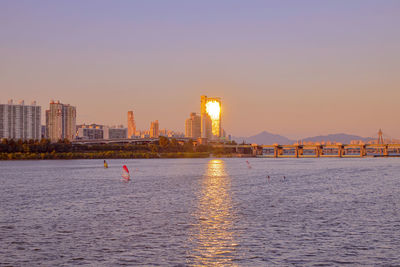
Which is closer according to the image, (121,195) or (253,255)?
(253,255)

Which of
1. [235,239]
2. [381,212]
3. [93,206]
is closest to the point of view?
[235,239]

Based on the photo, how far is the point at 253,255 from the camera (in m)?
27.6

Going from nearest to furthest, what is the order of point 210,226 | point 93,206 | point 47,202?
point 210,226 < point 93,206 < point 47,202

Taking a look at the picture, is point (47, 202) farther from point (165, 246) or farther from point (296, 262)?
point (296, 262)

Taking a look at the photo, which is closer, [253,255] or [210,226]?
[253,255]

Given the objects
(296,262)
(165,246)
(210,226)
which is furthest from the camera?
(210,226)

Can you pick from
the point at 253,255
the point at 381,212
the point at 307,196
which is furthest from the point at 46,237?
the point at 307,196

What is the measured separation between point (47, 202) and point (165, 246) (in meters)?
30.8

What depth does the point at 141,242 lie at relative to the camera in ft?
103

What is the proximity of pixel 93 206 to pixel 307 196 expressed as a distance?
96.2 feet

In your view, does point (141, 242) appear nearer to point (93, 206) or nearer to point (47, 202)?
point (93, 206)

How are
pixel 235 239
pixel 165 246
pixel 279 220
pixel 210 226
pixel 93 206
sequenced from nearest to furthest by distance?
1. pixel 165 246
2. pixel 235 239
3. pixel 210 226
4. pixel 279 220
5. pixel 93 206

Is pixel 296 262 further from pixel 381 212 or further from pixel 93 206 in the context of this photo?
pixel 93 206

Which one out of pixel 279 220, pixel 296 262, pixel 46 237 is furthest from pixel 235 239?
pixel 46 237
